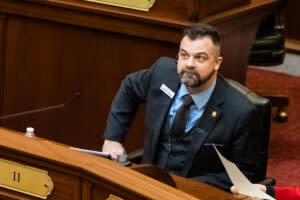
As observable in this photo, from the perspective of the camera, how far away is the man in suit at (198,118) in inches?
102

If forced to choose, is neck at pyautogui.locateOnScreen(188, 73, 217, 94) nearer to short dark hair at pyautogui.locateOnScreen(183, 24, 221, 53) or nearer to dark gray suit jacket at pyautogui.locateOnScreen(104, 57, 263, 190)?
dark gray suit jacket at pyautogui.locateOnScreen(104, 57, 263, 190)

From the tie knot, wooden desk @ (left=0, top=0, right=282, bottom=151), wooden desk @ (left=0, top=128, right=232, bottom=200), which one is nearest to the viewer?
wooden desk @ (left=0, top=128, right=232, bottom=200)

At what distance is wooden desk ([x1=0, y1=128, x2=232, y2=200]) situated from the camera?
6.82ft

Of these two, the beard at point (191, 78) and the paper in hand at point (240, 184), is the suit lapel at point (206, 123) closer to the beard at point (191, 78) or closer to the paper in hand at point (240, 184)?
the beard at point (191, 78)

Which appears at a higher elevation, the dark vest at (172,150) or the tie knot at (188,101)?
the tie knot at (188,101)

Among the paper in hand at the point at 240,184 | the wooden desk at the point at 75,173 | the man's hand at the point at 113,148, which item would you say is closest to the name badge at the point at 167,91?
the man's hand at the point at 113,148

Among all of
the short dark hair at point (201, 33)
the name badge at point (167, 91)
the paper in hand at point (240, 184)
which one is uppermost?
the short dark hair at point (201, 33)

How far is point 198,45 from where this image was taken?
258 cm

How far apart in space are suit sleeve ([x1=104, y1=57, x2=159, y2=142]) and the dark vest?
195 mm

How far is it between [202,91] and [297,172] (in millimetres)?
1328

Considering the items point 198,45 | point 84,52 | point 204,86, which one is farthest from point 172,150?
point 84,52

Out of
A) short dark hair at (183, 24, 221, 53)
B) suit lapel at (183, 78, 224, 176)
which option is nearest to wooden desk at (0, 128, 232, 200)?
suit lapel at (183, 78, 224, 176)

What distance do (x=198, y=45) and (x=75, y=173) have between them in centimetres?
68

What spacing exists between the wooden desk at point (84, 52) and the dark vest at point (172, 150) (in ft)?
1.65
